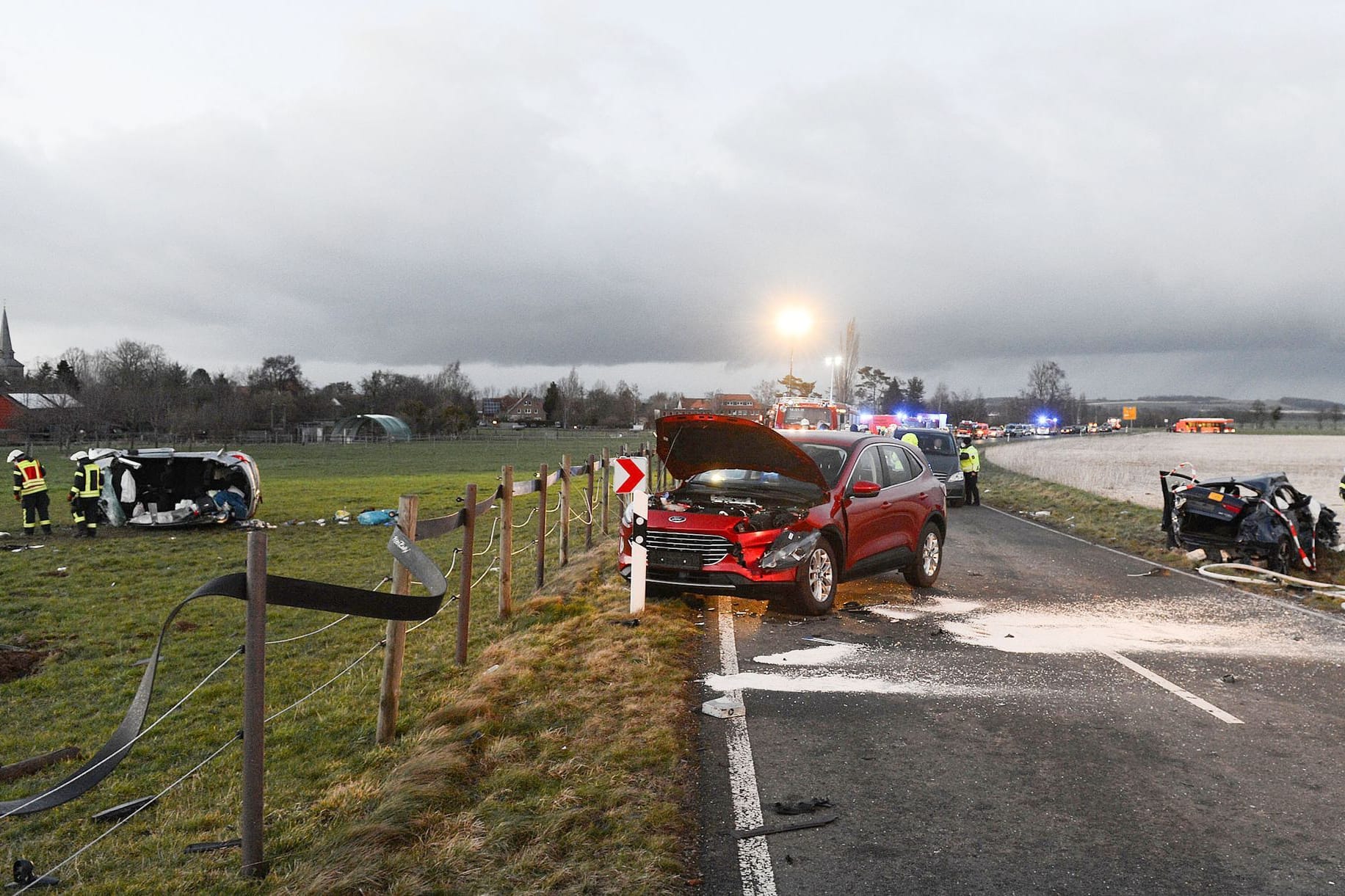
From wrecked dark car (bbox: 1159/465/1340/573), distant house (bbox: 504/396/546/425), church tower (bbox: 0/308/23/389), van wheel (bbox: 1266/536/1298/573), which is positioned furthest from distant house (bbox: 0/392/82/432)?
distant house (bbox: 504/396/546/425)

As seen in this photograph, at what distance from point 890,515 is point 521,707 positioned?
203 inches

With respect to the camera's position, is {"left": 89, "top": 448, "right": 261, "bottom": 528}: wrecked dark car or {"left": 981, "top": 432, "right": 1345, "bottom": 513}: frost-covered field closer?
{"left": 89, "top": 448, "right": 261, "bottom": 528}: wrecked dark car

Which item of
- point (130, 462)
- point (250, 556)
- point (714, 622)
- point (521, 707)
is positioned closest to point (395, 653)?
point (521, 707)

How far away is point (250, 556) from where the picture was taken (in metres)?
3.67

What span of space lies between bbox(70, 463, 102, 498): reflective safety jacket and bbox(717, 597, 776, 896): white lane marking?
14606mm

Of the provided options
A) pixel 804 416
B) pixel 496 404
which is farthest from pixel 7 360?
pixel 804 416

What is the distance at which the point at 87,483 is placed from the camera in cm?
1623

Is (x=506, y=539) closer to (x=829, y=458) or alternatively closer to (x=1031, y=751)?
(x=829, y=458)

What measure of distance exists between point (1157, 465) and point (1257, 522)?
34.1m

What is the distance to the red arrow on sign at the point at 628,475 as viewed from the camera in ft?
30.2

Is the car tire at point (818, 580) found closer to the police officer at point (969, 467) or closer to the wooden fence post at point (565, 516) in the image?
the wooden fence post at point (565, 516)

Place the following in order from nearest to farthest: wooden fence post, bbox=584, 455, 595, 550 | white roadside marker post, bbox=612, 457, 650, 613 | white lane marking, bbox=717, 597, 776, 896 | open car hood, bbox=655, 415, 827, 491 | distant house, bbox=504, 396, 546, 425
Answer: white lane marking, bbox=717, 597, 776, 896
white roadside marker post, bbox=612, 457, 650, 613
open car hood, bbox=655, 415, 827, 491
wooden fence post, bbox=584, 455, 595, 550
distant house, bbox=504, 396, 546, 425

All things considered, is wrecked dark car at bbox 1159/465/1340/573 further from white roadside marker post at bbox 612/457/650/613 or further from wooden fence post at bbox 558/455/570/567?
wooden fence post at bbox 558/455/570/567

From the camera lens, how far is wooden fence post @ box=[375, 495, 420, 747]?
519 centimetres
